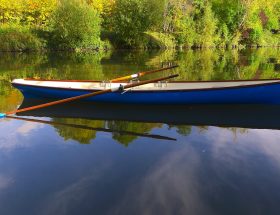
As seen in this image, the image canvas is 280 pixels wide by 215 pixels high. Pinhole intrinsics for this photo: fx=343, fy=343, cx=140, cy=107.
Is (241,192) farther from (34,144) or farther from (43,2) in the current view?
(43,2)

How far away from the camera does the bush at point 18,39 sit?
3444 centimetres

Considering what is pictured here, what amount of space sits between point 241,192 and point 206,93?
492 cm

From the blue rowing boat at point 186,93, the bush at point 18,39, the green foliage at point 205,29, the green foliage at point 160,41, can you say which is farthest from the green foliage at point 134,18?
the blue rowing boat at point 186,93

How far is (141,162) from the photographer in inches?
260

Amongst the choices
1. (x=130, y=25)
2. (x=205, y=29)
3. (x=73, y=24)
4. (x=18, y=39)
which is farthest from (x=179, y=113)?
(x=205, y=29)

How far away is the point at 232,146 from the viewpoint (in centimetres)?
727

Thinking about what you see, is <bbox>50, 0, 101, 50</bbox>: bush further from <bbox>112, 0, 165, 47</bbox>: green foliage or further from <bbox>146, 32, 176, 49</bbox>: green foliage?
<bbox>146, 32, 176, 49</bbox>: green foliage

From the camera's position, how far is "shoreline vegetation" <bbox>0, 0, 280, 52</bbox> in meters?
35.1

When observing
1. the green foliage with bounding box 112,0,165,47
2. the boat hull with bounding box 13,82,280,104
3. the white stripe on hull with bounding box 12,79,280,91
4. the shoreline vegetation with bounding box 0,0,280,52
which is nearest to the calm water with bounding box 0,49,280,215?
the boat hull with bounding box 13,82,280,104

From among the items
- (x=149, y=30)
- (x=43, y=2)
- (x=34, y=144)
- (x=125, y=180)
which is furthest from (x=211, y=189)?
(x=43, y=2)

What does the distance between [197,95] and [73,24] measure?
27314 mm

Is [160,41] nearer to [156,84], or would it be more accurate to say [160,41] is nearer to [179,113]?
[156,84]

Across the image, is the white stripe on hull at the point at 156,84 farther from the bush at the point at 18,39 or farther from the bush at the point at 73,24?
the bush at the point at 18,39

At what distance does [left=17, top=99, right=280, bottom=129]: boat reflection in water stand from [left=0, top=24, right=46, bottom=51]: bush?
26351 mm
